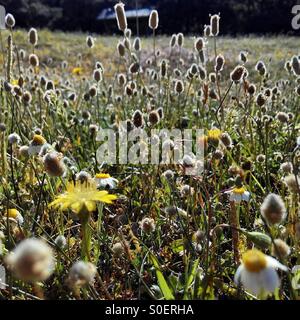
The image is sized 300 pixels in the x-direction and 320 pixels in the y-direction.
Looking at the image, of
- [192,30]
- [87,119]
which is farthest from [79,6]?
[87,119]

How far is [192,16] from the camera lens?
1823cm

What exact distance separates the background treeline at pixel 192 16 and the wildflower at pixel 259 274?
16657 millimetres

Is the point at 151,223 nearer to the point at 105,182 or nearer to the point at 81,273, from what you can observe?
the point at 105,182

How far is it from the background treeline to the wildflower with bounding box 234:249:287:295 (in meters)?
16.7

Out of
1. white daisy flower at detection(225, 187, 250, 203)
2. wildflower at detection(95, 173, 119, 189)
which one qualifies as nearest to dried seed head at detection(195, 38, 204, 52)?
wildflower at detection(95, 173, 119, 189)

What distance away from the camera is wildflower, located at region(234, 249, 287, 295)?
0.74 m

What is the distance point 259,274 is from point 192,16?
18314 millimetres

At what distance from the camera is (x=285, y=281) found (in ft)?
3.84

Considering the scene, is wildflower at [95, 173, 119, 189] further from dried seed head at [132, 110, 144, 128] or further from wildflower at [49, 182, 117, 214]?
wildflower at [49, 182, 117, 214]

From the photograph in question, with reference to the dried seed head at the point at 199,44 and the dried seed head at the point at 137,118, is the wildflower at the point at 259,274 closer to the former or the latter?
the dried seed head at the point at 137,118

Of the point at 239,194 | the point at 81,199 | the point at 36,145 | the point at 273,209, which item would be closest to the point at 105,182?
the point at 36,145

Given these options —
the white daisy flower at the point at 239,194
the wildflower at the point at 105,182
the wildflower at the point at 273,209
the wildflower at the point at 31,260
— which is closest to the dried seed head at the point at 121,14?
the wildflower at the point at 105,182
